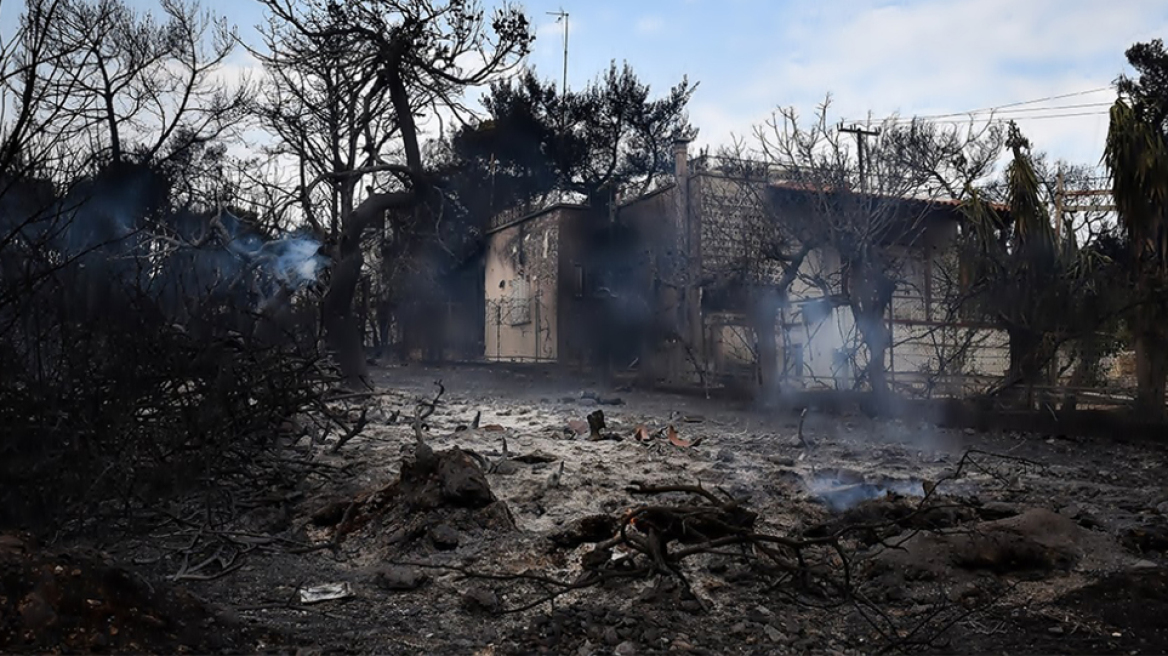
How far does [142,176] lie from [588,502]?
13376 mm

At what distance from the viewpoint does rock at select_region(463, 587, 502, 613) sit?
13.9ft

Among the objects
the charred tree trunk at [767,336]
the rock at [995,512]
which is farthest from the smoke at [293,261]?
the rock at [995,512]

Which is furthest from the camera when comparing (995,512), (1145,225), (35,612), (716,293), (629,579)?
(716,293)

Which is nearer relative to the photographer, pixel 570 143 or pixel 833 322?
pixel 833 322

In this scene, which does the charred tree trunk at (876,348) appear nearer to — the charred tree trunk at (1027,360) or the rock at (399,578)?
the charred tree trunk at (1027,360)

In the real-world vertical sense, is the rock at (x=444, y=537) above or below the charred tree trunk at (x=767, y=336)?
below

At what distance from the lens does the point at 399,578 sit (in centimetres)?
459

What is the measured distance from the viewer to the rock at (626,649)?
12.4 ft

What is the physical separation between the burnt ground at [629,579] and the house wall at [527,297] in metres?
14.2

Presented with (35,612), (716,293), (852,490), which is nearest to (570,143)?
(716,293)

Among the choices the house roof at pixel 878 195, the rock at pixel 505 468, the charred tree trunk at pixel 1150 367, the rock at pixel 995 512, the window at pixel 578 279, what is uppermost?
the house roof at pixel 878 195

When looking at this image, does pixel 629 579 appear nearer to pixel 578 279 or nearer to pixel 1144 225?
pixel 1144 225

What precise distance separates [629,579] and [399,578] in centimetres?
111

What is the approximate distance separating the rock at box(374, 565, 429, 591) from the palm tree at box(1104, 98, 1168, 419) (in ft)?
25.8
